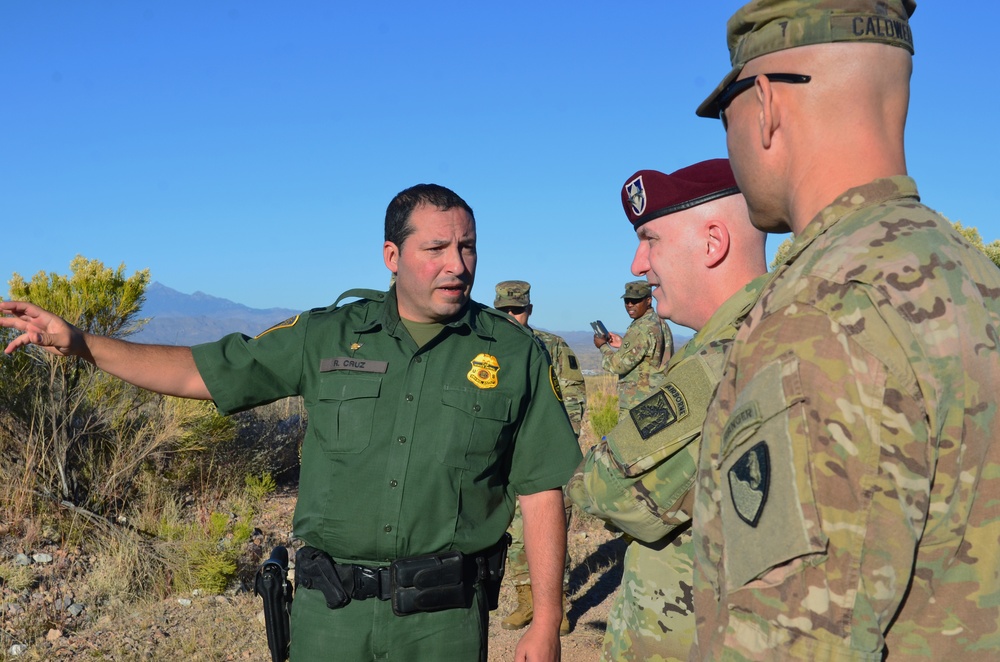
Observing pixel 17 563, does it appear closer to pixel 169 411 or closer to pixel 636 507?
pixel 169 411

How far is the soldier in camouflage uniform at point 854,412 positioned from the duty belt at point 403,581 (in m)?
1.60

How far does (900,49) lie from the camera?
122cm

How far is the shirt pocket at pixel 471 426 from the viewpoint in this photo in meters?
2.83

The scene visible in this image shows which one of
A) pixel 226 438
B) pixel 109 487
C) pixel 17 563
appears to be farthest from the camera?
pixel 226 438

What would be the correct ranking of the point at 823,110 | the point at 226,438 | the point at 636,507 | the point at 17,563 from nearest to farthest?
the point at 823,110
the point at 636,507
the point at 17,563
the point at 226,438

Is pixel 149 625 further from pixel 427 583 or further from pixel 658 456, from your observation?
pixel 658 456

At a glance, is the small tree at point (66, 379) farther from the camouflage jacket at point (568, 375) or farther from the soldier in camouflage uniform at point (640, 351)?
the soldier in camouflage uniform at point (640, 351)

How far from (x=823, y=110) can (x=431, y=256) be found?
1887 mm

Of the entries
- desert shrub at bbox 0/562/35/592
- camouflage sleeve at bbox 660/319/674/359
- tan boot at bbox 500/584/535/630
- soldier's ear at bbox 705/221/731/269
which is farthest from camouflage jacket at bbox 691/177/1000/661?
camouflage sleeve at bbox 660/319/674/359

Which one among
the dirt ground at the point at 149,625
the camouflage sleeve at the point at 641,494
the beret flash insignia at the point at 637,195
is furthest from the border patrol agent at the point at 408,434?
the dirt ground at the point at 149,625

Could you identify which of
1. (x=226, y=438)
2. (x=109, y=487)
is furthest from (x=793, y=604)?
(x=226, y=438)

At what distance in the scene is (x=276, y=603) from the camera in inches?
115

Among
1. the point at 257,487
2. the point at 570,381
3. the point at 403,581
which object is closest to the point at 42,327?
the point at 403,581

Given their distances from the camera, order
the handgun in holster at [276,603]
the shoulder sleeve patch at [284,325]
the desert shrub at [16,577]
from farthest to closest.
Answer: the desert shrub at [16,577] < the shoulder sleeve patch at [284,325] < the handgun in holster at [276,603]
